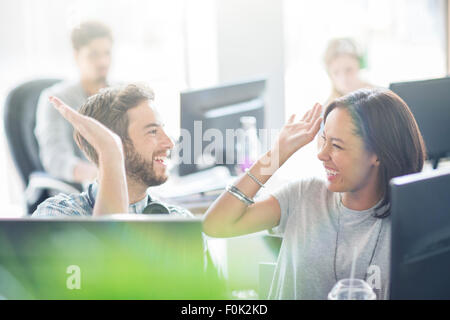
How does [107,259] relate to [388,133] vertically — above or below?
below

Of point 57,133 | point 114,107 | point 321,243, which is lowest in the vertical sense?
point 321,243

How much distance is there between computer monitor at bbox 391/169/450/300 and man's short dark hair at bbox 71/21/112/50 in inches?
89.5

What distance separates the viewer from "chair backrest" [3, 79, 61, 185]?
111 inches

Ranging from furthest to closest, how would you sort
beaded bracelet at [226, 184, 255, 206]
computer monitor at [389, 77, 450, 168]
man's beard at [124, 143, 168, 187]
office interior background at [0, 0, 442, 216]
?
office interior background at [0, 0, 442, 216] < computer monitor at [389, 77, 450, 168] < man's beard at [124, 143, 168, 187] < beaded bracelet at [226, 184, 255, 206]

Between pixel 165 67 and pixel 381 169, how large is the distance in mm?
2695

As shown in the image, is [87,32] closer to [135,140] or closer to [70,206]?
[135,140]

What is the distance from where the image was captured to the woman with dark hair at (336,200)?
130cm

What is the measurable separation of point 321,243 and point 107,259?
628mm

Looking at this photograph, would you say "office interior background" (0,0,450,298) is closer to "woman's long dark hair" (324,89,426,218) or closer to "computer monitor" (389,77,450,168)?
"computer monitor" (389,77,450,168)

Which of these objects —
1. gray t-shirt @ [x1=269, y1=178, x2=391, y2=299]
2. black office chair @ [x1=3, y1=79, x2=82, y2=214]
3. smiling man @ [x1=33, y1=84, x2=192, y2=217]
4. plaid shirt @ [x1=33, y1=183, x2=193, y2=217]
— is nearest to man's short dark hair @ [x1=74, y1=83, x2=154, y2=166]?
smiling man @ [x1=33, y1=84, x2=192, y2=217]

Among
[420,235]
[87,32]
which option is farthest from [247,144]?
[420,235]

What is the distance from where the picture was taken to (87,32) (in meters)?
2.85

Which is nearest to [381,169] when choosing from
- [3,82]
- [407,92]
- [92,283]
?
[92,283]
